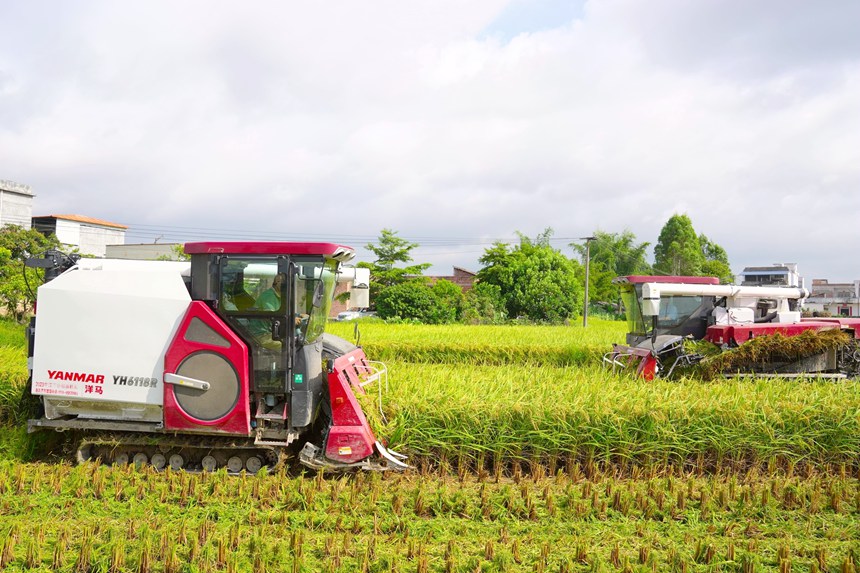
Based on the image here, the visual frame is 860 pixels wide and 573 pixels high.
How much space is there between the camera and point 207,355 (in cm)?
580

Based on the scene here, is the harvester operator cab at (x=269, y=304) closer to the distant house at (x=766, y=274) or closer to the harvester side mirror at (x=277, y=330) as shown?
the harvester side mirror at (x=277, y=330)

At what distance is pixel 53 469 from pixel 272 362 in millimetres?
2167

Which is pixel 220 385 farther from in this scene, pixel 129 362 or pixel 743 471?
pixel 743 471

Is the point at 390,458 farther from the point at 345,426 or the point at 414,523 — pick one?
the point at 414,523

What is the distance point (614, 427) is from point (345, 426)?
2.63 meters

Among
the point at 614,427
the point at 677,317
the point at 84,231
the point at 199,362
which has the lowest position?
the point at 614,427

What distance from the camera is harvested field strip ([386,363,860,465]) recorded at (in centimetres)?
623

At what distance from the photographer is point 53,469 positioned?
576cm

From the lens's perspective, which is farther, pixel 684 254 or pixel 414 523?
pixel 684 254

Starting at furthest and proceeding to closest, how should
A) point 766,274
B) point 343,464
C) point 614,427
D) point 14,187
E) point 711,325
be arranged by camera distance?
point 14,187, point 766,274, point 711,325, point 614,427, point 343,464

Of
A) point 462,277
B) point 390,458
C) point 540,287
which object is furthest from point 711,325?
point 462,277

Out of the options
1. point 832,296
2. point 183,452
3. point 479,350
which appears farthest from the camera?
point 832,296

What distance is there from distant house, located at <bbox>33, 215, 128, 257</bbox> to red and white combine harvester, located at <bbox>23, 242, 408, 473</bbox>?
2811 centimetres

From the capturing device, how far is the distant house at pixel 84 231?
32438mm
